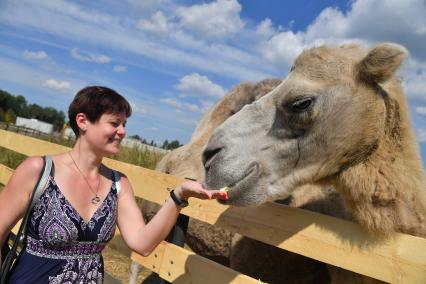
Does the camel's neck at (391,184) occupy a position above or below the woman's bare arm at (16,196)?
above

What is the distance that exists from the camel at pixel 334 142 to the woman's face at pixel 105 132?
0.59 m

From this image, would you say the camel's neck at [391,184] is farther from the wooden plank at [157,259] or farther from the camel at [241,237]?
the wooden plank at [157,259]

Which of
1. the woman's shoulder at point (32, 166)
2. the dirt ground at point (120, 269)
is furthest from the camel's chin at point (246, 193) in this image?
the dirt ground at point (120, 269)

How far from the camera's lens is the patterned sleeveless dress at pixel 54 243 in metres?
2.25

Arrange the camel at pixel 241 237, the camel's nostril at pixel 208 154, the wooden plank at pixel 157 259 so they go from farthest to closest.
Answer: the camel at pixel 241 237, the wooden plank at pixel 157 259, the camel's nostril at pixel 208 154

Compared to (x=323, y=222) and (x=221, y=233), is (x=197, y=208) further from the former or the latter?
(x=221, y=233)

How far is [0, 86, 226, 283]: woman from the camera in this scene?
225 cm

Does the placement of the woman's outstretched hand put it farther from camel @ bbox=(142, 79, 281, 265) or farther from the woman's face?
camel @ bbox=(142, 79, 281, 265)

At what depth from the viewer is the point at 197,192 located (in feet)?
7.64

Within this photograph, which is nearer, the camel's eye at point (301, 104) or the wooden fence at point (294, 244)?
the wooden fence at point (294, 244)

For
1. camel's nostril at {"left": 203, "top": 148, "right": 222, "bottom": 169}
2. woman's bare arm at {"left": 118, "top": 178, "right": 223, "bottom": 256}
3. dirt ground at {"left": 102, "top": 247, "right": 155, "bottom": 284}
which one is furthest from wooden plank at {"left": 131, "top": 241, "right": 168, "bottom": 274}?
dirt ground at {"left": 102, "top": 247, "right": 155, "bottom": 284}

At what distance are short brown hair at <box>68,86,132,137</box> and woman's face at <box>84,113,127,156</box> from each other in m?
0.03

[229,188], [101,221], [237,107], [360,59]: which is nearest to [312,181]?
[229,188]

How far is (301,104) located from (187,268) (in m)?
1.31
